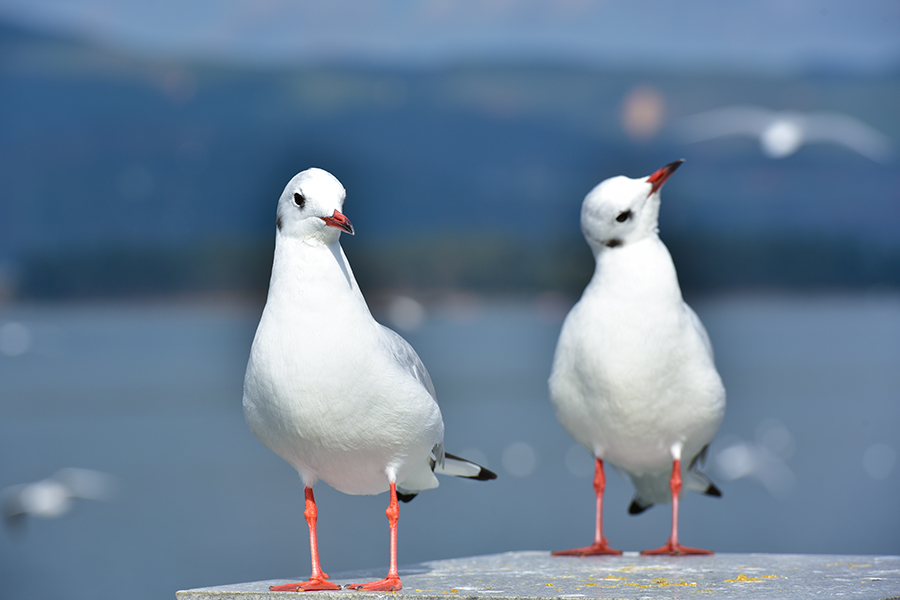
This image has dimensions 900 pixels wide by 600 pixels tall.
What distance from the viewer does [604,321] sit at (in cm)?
772

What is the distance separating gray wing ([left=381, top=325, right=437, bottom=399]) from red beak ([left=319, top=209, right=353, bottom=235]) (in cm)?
72

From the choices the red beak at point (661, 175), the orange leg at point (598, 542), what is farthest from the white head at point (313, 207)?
the orange leg at point (598, 542)

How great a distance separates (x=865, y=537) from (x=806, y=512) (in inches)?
225

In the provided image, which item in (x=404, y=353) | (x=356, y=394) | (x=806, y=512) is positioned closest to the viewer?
(x=356, y=394)

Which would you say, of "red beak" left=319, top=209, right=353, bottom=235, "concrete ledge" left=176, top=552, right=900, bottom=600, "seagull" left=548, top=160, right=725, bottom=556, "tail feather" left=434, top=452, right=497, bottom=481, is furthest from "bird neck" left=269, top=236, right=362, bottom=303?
"seagull" left=548, top=160, right=725, bottom=556

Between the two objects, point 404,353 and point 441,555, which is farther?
point 441,555

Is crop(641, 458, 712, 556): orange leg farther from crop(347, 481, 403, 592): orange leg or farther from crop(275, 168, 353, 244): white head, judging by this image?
crop(275, 168, 353, 244): white head

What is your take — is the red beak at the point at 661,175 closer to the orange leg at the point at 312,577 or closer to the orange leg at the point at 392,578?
the orange leg at the point at 392,578

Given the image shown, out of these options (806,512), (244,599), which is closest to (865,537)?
(806,512)

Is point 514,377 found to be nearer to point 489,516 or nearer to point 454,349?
point 454,349

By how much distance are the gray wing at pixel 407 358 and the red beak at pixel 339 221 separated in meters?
0.72

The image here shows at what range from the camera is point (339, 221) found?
19.4 feet

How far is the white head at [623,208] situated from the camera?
25.5ft

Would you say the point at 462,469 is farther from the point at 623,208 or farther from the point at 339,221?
the point at 623,208
